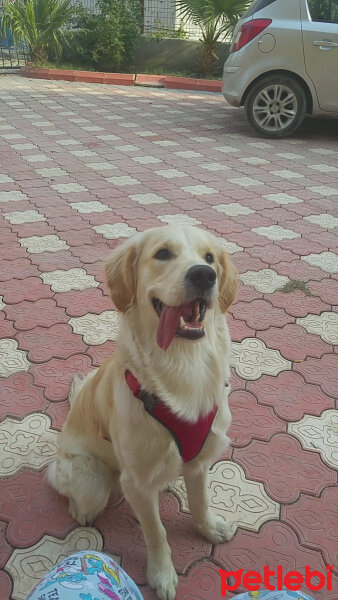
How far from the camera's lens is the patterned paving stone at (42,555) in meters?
1.83

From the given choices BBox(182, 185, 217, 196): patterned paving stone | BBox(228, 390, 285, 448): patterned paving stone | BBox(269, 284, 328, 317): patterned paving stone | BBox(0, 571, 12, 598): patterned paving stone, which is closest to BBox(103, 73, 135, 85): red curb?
BBox(182, 185, 217, 196): patterned paving stone

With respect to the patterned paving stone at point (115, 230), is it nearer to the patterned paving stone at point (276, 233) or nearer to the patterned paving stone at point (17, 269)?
the patterned paving stone at point (17, 269)

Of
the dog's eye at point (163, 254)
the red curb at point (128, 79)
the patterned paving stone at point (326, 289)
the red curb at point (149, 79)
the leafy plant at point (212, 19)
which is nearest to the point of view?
the dog's eye at point (163, 254)

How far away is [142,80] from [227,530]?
12.5 meters

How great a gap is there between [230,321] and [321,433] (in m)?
1.09

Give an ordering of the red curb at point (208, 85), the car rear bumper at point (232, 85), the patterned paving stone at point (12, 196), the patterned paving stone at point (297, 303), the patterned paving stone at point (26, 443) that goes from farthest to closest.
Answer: the red curb at point (208, 85), the car rear bumper at point (232, 85), the patterned paving stone at point (12, 196), the patterned paving stone at point (297, 303), the patterned paving stone at point (26, 443)

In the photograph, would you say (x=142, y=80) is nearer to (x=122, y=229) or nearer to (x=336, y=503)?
(x=122, y=229)

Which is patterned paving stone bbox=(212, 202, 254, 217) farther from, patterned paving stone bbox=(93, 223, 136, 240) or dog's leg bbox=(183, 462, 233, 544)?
dog's leg bbox=(183, 462, 233, 544)

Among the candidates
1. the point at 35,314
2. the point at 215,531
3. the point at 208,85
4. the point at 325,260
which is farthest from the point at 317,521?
the point at 208,85

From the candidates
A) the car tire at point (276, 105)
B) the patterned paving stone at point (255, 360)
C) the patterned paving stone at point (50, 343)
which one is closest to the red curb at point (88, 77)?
the car tire at point (276, 105)

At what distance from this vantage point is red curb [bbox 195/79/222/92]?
1187 centimetres

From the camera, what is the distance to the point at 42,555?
1911 millimetres

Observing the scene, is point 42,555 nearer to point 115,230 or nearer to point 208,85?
point 115,230

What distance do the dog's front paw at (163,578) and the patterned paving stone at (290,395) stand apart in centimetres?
102
